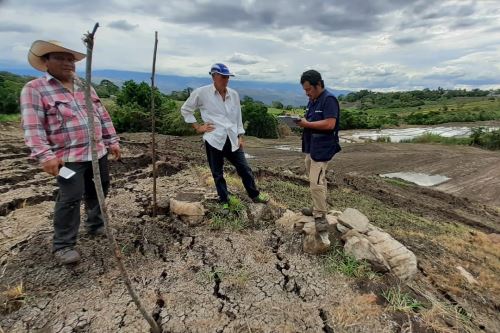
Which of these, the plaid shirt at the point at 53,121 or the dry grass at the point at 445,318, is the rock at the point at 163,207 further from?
the dry grass at the point at 445,318

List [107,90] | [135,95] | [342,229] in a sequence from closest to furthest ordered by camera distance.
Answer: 1. [342,229]
2. [135,95]
3. [107,90]

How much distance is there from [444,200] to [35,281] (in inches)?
377

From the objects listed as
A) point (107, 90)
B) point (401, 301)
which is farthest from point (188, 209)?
point (107, 90)

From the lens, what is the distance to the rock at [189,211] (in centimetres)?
396

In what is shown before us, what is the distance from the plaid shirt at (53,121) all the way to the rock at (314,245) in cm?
202

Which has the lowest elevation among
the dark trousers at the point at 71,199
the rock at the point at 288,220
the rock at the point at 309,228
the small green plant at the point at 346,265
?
the small green plant at the point at 346,265

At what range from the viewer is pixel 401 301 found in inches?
110

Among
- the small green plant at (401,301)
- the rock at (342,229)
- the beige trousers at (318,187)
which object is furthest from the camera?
the rock at (342,229)

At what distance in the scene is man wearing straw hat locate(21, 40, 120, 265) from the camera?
2580mm

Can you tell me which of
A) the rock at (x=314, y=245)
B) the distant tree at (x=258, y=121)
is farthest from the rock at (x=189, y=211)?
the distant tree at (x=258, y=121)

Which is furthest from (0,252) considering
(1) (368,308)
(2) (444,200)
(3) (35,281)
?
(2) (444,200)

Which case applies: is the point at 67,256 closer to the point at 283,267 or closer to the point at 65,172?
the point at 65,172

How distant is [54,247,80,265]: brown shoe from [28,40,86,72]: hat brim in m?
1.37

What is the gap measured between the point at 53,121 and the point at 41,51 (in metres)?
0.48
